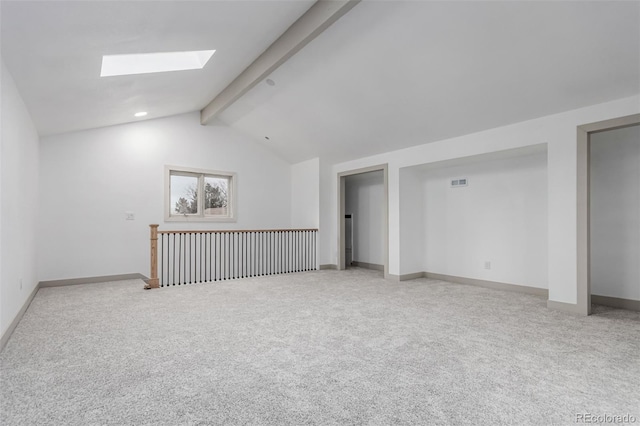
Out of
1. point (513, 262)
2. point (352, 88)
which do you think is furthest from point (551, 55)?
point (513, 262)

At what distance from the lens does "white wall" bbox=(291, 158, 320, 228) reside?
23.5 ft

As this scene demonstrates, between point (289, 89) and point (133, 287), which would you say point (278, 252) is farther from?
point (289, 89)

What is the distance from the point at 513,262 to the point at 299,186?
460 cm

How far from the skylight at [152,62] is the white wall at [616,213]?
5.09 meters

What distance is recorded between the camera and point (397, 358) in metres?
2.49

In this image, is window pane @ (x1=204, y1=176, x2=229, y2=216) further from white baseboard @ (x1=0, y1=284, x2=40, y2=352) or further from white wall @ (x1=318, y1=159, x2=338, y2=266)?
white baseboard @ (x1=0, y1=284, x2=40, y2=352)

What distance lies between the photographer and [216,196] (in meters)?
7.06

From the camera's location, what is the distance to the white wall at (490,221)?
478 cm

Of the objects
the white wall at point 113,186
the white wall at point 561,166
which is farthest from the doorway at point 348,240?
the white wall at point 561,166

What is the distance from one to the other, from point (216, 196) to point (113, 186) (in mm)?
1907

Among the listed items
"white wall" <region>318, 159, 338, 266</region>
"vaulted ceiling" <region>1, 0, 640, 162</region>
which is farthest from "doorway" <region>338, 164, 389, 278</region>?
"vaulted ceiling" <region>1, 0, 640, 162</region>

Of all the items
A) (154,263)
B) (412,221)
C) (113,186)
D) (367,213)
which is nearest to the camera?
(154,263)

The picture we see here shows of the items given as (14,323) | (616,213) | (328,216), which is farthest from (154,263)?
(616,213)

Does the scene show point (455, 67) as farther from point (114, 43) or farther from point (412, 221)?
point (114, 43)
